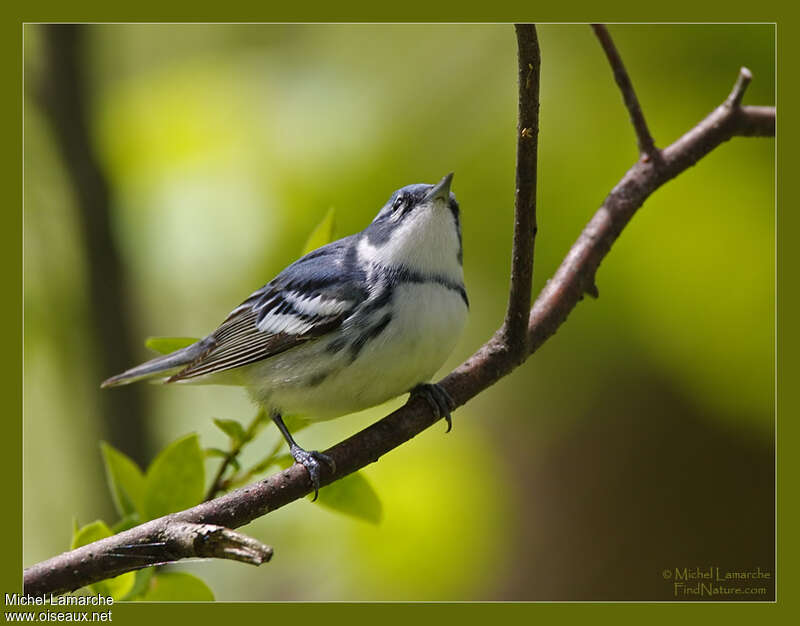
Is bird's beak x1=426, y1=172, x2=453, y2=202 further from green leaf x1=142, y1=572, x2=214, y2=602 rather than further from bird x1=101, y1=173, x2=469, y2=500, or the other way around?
green leaf x1=142, y1=572, x2=214, y2=602

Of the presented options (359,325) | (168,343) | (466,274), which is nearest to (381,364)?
(359,325)

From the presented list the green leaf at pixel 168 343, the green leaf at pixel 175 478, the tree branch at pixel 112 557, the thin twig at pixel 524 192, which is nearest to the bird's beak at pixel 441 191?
the thin twig at pixel 524 192

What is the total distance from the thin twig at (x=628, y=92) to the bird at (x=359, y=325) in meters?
0.39

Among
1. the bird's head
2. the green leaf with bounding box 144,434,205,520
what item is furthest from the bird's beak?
the green leaf with bounding box 144,434,205,520

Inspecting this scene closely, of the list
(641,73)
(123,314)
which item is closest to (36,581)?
(123,314)

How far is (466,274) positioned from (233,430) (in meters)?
0.88

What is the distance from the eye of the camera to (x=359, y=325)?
1437mm

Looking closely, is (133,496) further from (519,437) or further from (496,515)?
(519,437)

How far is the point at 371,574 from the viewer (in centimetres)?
187

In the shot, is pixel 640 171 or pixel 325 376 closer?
pixel 325 376

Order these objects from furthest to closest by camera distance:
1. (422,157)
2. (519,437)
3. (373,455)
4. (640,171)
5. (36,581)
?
(519,437) < (422,157) < (640,171) < (373,455) < (36,581)

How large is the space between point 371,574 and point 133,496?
0.79 metres

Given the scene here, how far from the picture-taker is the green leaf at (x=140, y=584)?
1092mm

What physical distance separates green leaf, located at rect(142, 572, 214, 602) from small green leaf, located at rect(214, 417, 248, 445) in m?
0.21
